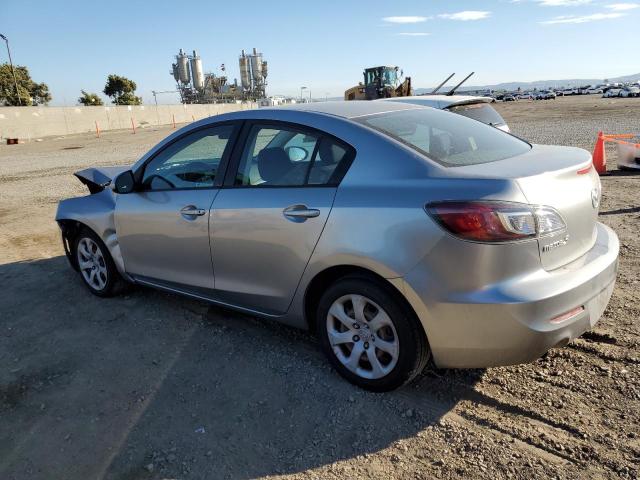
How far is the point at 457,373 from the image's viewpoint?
129 inches

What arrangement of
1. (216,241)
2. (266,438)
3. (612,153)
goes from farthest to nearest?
(612,153) < (216,241) < (266,438)

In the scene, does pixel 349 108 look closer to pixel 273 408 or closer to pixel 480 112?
pixel 273 408

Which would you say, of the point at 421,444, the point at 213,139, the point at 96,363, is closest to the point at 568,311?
the point at 421,444

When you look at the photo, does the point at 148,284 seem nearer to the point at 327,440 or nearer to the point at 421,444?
the point at 327,440

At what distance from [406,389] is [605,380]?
1148 mm

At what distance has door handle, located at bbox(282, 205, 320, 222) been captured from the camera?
305 cm

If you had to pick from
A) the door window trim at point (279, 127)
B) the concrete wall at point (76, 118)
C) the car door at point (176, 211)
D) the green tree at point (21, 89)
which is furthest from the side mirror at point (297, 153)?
the green tree at point (21, 89)

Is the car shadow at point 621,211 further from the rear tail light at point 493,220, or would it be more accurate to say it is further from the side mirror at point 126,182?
the side mirror at point 126,182

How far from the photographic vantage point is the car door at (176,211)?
3.74 m

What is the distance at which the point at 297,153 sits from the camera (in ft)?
10.9

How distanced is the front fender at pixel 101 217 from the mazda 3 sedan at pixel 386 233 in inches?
20.3

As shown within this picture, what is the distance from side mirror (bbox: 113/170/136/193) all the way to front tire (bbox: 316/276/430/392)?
2033mm

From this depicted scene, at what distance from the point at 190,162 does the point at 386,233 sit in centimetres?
199

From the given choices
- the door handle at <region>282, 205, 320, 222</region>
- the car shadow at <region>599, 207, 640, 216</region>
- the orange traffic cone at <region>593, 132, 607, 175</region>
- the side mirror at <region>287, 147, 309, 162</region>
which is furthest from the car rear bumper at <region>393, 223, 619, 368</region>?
the orange traffic cone at <region>593, 132, 607, 175</region>
